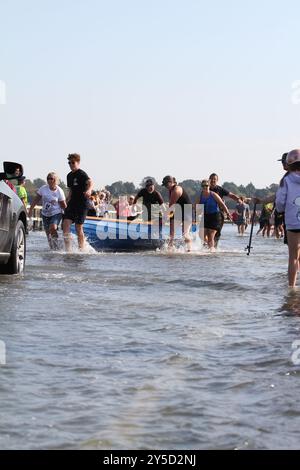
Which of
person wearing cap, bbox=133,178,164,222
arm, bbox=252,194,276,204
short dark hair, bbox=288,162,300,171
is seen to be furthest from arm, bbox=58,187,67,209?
short dark hair, bbox=288,162,300,171

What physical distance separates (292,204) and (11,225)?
306 cm

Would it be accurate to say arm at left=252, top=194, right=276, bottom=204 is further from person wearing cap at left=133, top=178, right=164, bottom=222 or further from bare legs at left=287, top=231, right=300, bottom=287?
person wearing cap at left=133, top=178, right=164, bottom=222

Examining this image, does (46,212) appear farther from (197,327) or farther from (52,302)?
(197,327)

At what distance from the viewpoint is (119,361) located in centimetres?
564

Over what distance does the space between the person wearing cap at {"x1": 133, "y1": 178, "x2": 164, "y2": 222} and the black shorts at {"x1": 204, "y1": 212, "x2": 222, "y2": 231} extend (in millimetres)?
1214

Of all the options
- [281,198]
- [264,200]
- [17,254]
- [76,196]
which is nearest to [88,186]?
[76,196]

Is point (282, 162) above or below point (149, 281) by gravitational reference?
above

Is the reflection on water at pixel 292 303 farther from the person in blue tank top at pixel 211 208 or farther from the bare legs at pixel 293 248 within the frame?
the person in blue tank top at pixel 211 208

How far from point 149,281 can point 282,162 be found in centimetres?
240

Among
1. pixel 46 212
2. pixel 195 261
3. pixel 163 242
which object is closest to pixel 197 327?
pixel 195 261

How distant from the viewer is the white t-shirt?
705 inches

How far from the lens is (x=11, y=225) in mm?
10773

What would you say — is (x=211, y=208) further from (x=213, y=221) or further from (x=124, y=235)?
(x=124, y=235)

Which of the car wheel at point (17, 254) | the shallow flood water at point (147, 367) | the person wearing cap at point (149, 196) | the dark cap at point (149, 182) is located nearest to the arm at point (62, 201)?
the person wearing cap at point (149, 196)
